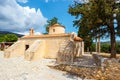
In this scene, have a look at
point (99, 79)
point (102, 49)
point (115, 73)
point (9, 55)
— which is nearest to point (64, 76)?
point (99, 79)

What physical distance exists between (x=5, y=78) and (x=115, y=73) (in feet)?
33.3

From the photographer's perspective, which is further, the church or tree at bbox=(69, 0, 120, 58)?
the church

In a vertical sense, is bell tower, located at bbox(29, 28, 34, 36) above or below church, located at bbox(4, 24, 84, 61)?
above

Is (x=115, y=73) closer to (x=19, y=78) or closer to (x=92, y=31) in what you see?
(x=92, y=31)

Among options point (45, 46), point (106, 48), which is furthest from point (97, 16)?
point (106, 48)

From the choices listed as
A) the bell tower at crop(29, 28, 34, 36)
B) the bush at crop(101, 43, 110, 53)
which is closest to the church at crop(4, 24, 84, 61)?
the bell tower at crop(29, 28, 34, 36)

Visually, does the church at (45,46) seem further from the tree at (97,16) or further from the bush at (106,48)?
the bush at (106,48)

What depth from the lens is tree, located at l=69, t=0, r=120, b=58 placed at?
18578 millimetres

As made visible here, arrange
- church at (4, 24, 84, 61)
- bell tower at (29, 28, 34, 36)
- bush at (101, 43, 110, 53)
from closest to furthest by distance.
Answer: church at (4, 24, 84, 61), bell tower at (29, 28, 34, 36), bush at (101, 43, 110, 53)

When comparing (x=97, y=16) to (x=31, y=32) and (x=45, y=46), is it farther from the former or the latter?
(x=31, y=32)

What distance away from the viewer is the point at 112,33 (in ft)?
68.8

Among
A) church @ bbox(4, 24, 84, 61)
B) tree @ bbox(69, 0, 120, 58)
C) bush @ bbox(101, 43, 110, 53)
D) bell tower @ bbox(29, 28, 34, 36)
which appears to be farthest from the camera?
bush @ bbox(101, 43, 110, 53)

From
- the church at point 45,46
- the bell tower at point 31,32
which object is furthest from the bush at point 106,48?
the bell tower at point 31,32

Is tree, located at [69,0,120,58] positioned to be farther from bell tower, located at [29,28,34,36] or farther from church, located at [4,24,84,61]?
bell tower, located at [29,28,34,36]
